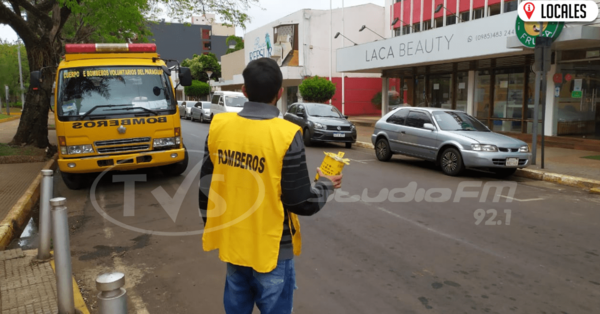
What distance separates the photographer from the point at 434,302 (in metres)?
3.92

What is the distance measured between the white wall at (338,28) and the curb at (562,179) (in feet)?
78.4

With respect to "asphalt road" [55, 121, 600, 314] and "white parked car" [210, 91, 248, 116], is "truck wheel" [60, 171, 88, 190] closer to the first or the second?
"asphalt road" [55, 121, 600, 314]

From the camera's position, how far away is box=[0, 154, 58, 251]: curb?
5746mm

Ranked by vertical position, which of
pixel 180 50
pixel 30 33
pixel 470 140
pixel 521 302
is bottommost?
pixel 521 302

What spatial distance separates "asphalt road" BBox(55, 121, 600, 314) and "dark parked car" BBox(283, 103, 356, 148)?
672 cm

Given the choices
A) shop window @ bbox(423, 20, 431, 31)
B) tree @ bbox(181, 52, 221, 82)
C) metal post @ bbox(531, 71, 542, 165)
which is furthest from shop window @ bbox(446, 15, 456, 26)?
tree @ bbox(181, 52, 221, 82)

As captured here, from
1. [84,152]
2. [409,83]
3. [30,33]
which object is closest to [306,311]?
[84,152]

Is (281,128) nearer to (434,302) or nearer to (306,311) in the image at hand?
(306,311)

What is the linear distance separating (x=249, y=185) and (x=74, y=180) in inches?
299

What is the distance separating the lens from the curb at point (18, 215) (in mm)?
5746

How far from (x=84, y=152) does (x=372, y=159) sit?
7.71m

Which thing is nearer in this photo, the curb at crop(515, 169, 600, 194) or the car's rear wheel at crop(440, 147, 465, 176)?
the curb at crop(515, 169, 600, 194)

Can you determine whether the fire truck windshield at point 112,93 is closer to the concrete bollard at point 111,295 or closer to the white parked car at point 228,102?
the concrete bollard at point 111,295

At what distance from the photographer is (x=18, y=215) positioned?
21.7 feet
